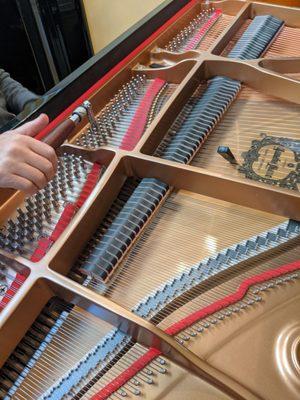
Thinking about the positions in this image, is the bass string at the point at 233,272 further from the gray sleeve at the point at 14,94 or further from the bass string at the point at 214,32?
the gray sleeve at the point at 14,94

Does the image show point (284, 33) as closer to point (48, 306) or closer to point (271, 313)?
point (271, 313)

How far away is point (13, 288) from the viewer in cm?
142

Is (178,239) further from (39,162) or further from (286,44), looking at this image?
(286,44)

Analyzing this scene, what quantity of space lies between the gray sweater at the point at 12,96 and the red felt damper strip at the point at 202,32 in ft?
3.82

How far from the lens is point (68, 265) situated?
1502mm

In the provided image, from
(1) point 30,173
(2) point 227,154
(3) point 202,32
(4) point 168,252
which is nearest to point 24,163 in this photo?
(1) point 30,173

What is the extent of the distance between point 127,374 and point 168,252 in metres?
0.49

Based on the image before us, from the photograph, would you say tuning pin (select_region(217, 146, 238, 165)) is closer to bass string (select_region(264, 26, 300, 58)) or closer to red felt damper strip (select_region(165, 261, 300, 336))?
red felt damper strip (select_region(165, 261, 300, 336))

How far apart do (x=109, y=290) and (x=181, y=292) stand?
0.28 meters

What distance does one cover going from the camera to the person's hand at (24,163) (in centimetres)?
135

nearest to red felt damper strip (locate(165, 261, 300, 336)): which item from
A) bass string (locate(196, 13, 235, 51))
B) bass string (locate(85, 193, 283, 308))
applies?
bass string (locate(85, 193, 283, 308))

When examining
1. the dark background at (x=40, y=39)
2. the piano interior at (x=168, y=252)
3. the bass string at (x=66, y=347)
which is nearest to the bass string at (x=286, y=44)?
the piano interior at (x=168, y=252)

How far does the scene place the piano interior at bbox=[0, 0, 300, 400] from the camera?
1266 mm

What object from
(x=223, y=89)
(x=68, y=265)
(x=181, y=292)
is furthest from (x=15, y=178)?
(x=223, y=89)
